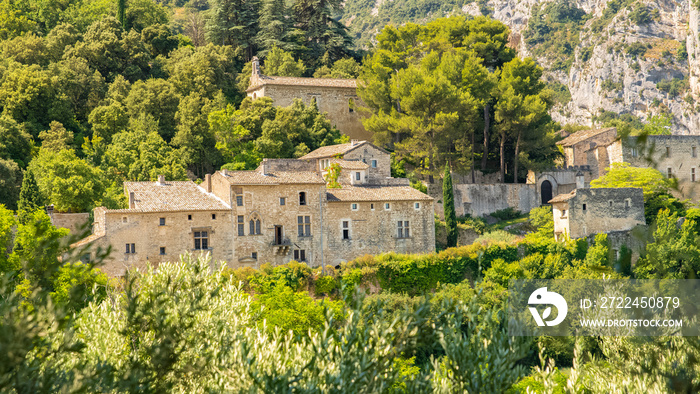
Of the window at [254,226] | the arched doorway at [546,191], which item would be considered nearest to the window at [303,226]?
the window at [254,226]

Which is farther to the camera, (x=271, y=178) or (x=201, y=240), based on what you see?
(x=271, y=178)

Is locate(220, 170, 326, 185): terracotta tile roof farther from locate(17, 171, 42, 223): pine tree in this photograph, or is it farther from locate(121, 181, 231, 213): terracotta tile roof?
locate(17, 171, 42, 223): pine tree

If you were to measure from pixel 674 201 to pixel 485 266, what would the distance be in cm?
1277

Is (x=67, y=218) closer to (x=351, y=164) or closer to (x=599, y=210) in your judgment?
(x=351, y=164)

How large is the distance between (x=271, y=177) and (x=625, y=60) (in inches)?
3122

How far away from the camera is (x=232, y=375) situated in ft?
37.1

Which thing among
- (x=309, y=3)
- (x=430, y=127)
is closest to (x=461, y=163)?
(x=430, y=127)

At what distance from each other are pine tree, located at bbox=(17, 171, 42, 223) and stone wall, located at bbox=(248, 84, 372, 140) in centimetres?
1805

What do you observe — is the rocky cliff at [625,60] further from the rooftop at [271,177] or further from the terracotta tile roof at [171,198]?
the terracotta tile roof at [171,198]

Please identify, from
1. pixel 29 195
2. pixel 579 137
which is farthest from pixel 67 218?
pixel 579 137

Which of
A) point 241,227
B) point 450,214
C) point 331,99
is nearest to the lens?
point 241,227

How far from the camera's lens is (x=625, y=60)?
9919 centimetres

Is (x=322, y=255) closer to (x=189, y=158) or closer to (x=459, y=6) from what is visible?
(x=189, y=158)

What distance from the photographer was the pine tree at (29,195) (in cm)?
3488
